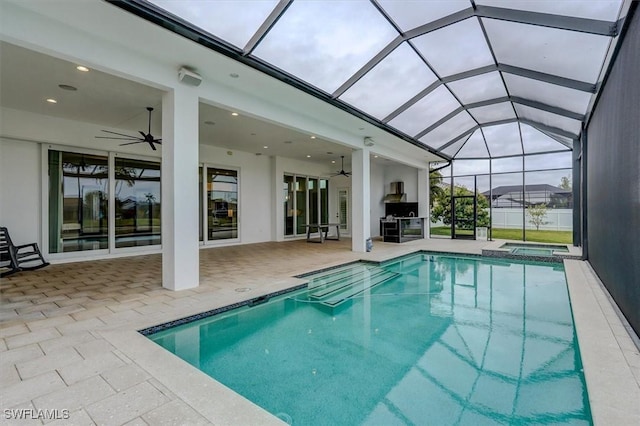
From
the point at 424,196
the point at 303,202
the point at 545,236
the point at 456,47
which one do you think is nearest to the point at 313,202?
the point at 303,202

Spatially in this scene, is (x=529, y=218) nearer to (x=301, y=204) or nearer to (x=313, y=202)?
(x=313, y=202)

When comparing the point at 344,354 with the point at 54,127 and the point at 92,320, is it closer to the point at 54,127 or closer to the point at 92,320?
the point at 92,320

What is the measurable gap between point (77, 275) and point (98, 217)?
2.21m

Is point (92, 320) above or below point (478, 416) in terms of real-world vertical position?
above

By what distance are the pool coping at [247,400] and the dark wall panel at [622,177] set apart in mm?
394

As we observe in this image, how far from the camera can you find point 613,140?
371 cm

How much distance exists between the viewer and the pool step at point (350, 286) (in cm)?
459

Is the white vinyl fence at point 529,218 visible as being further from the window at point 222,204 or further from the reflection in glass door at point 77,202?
the reflection in glass door at point 77,202

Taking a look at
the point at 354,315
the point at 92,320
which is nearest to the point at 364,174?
the point at 354,315

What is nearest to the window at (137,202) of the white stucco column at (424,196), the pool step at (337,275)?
the pool step at (337,275)

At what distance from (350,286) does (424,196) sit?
8088 mm

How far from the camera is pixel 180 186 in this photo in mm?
4168

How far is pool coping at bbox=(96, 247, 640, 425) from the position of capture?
5.68 feet

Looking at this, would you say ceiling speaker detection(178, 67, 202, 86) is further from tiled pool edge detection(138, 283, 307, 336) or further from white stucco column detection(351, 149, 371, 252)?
white stucco column detection(351, 149, 371, 252)
